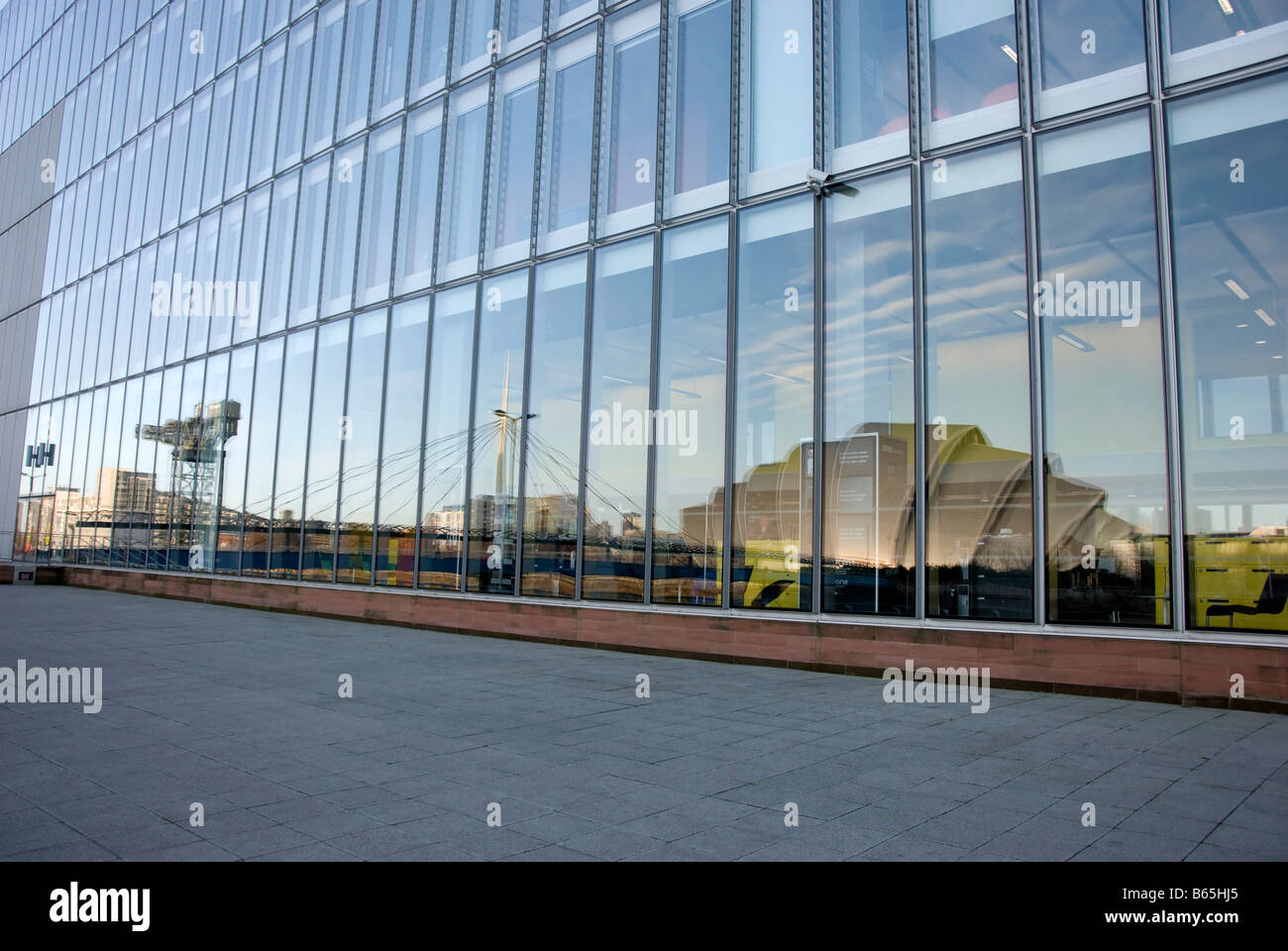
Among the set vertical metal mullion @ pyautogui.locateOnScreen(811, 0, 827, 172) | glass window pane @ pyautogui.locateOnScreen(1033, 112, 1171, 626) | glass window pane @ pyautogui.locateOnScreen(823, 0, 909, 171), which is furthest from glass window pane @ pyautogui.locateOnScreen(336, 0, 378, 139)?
glass window pane @ pyautogui.locateOnScreen(1033, 112, 1171, 626)

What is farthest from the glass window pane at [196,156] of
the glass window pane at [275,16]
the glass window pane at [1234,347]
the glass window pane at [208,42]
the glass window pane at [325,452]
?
the glass window pane at [1234,347]

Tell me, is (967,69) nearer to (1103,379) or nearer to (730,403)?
Answer: (1103,379)

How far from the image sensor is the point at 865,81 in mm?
12578

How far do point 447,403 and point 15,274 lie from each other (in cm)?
3389

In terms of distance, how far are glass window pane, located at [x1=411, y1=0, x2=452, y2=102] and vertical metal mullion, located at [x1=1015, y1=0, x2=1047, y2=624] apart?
1298cm

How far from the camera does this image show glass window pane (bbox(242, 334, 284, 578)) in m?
22.3

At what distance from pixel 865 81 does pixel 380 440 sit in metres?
12.3

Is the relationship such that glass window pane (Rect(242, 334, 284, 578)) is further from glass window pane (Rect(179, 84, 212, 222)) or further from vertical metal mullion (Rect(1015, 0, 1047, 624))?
vertical metal mullion (Rect(1015, 0, 1047, 624))

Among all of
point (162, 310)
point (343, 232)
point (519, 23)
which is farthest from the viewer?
point (162, 310)

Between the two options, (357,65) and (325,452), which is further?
(357,65)

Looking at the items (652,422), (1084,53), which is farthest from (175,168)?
(1084,53)

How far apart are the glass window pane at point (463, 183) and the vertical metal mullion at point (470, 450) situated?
3.07ft

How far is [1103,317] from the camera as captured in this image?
10.2 m
